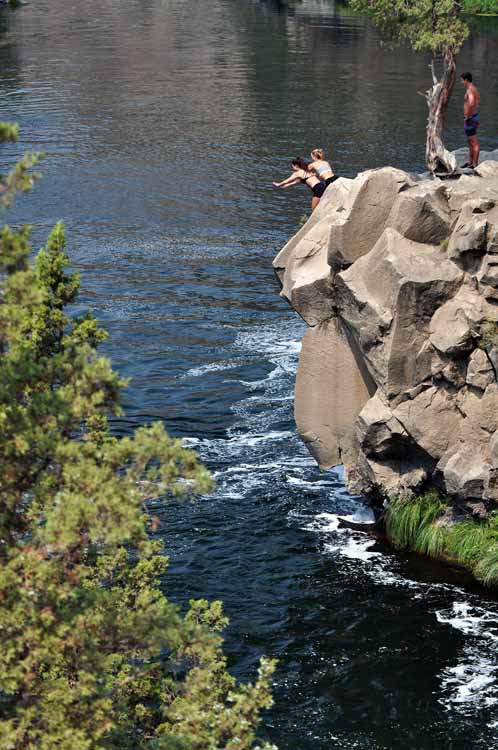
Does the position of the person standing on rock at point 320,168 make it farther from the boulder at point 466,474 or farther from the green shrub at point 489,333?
the boulder at point 466,474

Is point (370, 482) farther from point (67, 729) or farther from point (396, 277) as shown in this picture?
point (67, 729)

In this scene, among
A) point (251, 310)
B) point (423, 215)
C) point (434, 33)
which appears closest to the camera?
point (423, 215)

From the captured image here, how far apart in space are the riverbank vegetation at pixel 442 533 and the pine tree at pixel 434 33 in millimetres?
14673

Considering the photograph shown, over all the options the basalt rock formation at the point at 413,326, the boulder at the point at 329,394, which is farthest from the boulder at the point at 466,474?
the boulder at the point at 329,394

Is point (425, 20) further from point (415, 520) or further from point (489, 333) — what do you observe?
point (415, 520)

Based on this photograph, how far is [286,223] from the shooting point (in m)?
52.6

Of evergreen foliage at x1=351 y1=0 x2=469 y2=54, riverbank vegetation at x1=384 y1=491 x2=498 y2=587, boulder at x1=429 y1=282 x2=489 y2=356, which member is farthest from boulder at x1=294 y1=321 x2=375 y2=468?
evergreen foliage at x1=351 y1=0 x2=469 y2=54

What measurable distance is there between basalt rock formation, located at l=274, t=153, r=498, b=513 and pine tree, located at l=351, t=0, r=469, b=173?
10.9 meters

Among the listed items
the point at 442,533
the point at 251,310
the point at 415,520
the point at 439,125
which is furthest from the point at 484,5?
the point at 442,533

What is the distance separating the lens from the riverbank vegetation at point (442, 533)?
25.2 metres

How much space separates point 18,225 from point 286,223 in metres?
12.1

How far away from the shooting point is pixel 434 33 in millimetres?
42188

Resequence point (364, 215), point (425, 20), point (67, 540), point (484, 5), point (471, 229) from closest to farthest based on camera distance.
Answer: point (67, 540) < point (471, 229) < point (364, 215) < point (425, 20) < point (484, 5)

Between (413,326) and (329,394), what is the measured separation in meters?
3.71
